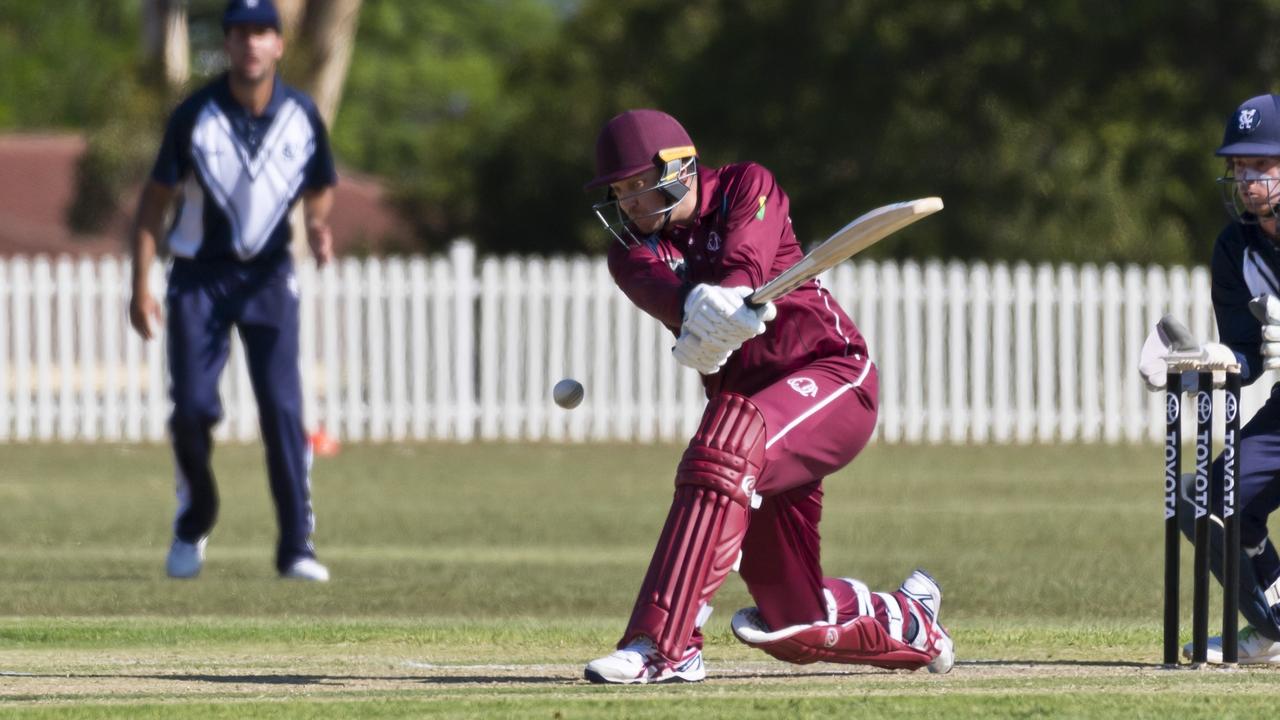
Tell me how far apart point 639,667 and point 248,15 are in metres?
4.52

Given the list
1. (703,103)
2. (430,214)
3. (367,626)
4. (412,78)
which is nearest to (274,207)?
(367,626)

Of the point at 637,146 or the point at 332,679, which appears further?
the point at 332,679

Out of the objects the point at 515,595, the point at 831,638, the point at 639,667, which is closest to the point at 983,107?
the point at 515,595

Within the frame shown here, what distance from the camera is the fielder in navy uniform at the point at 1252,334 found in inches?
251

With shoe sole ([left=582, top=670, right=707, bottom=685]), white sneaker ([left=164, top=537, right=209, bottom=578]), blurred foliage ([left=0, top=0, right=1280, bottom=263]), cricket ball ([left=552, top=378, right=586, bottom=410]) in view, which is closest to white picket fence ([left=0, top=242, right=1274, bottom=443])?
blurred foliage ([left=0, top=0, right=1280, bottom=263])

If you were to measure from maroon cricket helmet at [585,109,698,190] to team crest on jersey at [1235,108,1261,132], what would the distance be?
5.23 ft

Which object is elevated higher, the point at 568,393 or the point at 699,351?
the point at 699,351

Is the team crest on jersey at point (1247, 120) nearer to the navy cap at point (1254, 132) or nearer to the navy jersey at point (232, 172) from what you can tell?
the navy cap at point (1254, 132)

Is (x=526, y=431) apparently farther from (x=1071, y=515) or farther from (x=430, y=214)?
(x=430, y=214)

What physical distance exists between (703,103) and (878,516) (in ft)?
50.6

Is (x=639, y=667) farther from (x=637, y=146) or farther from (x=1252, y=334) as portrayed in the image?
(x=1252, y=334)

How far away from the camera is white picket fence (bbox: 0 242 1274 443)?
19.7m

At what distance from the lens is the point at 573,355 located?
19.9 meters

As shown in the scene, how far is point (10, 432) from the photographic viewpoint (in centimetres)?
1992
